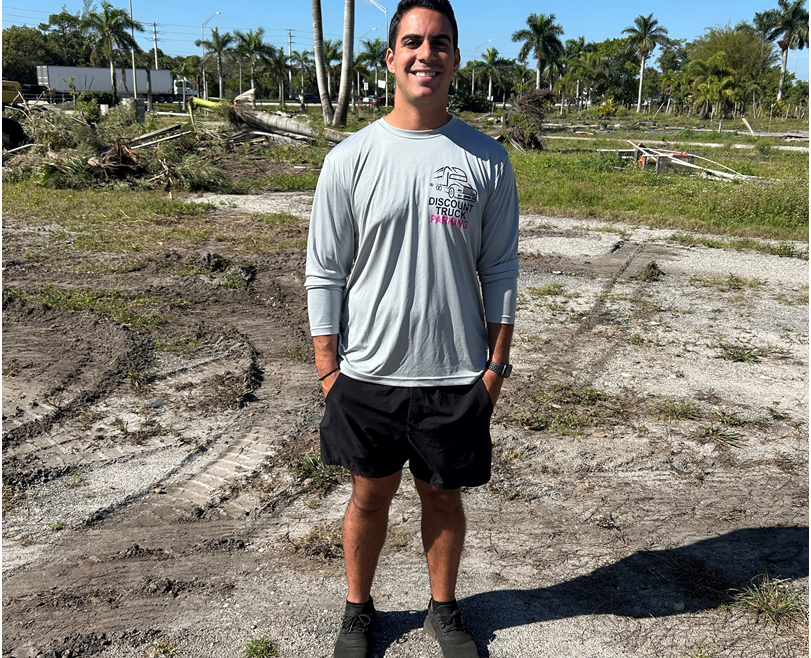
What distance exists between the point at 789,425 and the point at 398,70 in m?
4.10

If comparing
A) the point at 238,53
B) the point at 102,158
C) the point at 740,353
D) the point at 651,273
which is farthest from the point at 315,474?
the point at 238,53

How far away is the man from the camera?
2258mm

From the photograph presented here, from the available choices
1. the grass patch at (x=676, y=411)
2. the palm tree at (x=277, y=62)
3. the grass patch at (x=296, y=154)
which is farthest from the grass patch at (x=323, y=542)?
the palm tree at (x=277, y=62)

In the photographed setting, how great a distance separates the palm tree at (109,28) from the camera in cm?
4972

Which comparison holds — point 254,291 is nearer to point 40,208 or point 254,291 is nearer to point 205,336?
point 205,336

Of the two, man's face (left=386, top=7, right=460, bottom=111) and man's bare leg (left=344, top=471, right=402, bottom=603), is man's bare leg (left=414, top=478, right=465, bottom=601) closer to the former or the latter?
man's bare leg (left=344, top=471, right=402, bottom=603)

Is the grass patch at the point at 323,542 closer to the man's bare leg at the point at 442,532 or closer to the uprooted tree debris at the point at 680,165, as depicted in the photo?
the man's bare leg at the point at 442,532

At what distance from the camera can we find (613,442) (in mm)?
4559

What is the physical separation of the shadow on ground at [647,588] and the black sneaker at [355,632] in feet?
0.31

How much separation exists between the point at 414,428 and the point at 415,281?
19.9 inches

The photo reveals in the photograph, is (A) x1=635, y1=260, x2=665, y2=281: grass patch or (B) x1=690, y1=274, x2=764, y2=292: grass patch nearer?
(B) x1=690, y1=274, x2=764, y2=292: grass patch

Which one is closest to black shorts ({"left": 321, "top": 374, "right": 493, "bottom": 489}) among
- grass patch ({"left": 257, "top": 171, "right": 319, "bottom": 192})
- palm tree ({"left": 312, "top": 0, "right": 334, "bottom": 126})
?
grass patch ({"left": 257, "top": 171, "right": 319, "bottom": 192})

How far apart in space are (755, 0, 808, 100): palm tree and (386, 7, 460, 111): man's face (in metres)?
81.1

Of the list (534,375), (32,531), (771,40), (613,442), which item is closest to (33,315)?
(32,531)
